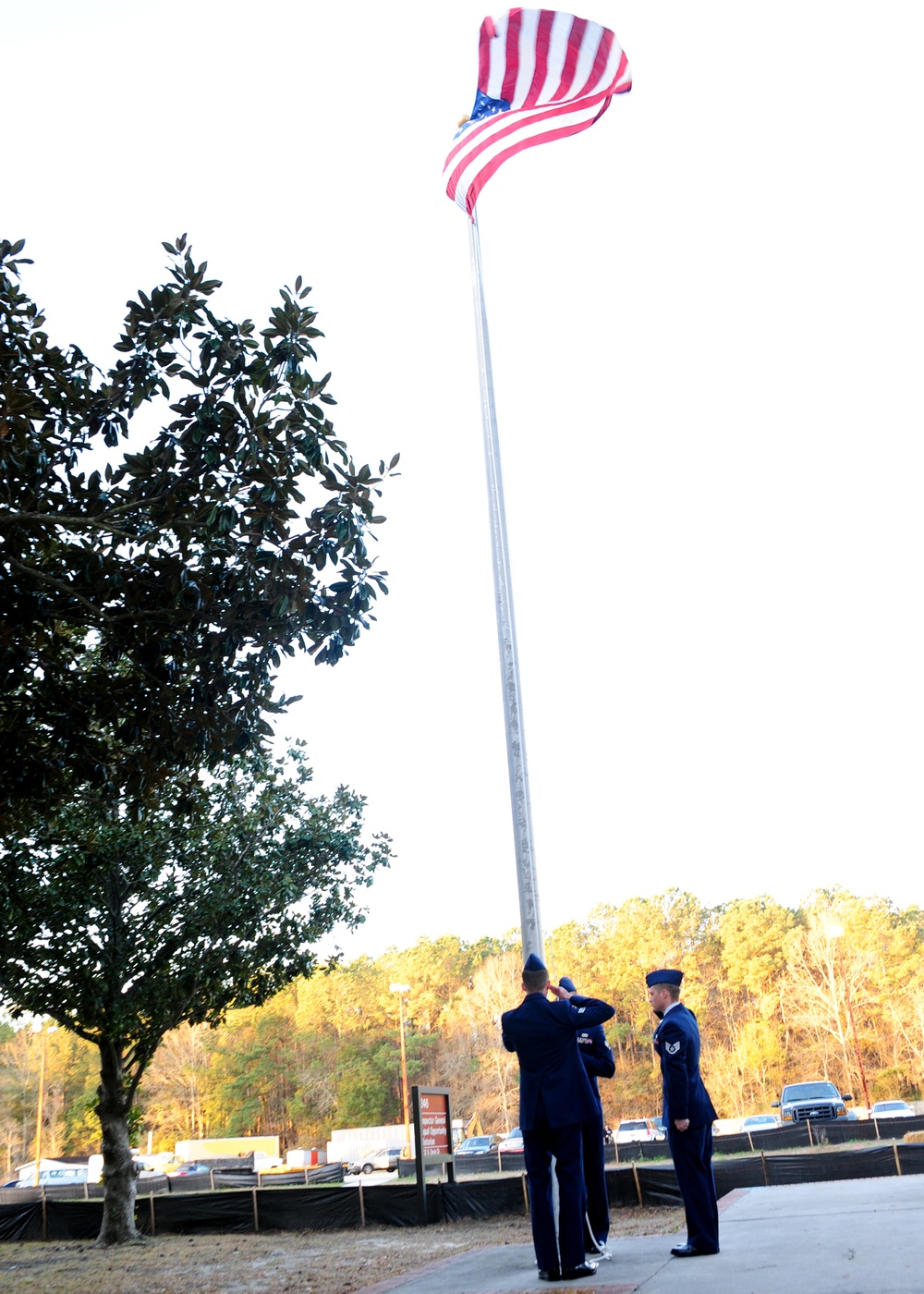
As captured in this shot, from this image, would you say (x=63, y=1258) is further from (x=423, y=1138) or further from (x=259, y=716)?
(x=259, y=716)

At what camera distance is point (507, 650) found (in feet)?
31.5

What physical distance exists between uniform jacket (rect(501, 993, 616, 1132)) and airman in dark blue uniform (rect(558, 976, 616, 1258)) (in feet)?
1.78

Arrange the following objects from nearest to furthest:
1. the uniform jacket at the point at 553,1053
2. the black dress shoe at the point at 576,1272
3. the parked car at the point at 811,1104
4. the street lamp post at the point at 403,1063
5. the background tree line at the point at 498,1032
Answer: the black dress shoe at the point at 576,1272
the uniform jacket at the point at 553,1053
the parked car at the point at 811,1104
the street lamp post at the point at 403,1063
the background tree line at the point at 498,1032

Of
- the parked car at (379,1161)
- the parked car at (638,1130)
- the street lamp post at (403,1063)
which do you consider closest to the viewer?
the parked car at (638,1130)

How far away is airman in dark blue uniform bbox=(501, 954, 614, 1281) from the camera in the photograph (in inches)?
241

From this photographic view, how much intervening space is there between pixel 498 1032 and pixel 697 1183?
6009 cm

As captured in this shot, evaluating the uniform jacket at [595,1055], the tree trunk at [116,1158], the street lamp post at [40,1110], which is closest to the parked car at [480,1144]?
the street lamp post at [40,1110]

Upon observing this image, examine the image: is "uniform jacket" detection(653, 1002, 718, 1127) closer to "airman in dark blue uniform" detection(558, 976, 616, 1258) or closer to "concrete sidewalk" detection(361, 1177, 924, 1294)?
"airman in dark blue uniform" detection(558, 976, 616, 1258)

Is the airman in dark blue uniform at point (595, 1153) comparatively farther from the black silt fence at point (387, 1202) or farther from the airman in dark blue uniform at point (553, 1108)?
the black silt fence at point (387, 1202)

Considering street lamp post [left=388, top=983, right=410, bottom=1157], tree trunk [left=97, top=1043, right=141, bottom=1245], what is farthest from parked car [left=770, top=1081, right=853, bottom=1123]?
tree trunk [left=97, top=1043, right=141, bottom=1245]

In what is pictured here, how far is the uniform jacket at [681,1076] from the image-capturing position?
663cm

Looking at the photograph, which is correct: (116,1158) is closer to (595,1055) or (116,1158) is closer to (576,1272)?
(595,1055)

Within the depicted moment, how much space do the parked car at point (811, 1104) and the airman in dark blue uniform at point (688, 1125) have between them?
94.6 ft

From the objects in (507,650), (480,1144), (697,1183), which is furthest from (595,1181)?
(480,1144)
